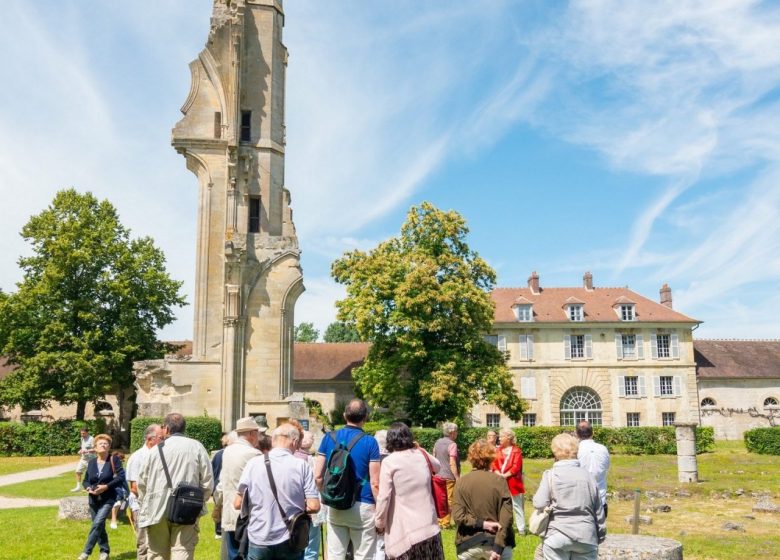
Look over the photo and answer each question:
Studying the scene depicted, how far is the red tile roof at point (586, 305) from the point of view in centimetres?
4262

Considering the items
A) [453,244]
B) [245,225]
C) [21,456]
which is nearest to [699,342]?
[453,244]

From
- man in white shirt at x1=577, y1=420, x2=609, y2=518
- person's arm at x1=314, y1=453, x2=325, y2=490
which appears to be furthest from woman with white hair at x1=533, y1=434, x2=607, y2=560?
man in white shirt at x1=577, y1=420, x2=609, y2=518

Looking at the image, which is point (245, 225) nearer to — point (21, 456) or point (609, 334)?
point (21, 456)

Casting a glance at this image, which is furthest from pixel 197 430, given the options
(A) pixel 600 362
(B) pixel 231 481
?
(A) pixel 600 362

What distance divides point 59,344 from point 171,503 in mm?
27167

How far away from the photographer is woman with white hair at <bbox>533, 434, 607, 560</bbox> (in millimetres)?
5484

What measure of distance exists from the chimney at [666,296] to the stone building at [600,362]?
224cm

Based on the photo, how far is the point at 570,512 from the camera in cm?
552

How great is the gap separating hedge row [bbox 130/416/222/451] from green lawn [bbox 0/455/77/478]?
4.08 m

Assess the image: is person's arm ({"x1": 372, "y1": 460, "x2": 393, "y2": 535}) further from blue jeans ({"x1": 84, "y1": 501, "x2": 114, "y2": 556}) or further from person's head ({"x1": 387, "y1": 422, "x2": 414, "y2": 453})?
blue jeans ({"x1": 84, "y1": 501, "x2": 114, "y2": 556})

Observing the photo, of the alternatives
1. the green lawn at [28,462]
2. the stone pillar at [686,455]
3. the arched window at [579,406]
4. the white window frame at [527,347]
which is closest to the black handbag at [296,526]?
the stone pillar at [686,455]

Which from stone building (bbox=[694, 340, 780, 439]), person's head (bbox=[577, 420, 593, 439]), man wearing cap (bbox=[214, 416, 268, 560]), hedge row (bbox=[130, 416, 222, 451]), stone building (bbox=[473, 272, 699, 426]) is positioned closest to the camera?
man wearing cap (bbox=[214, 416, 268, 560])

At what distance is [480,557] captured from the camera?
5.80 m

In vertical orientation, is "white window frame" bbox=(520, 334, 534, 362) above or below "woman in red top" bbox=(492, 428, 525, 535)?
above
